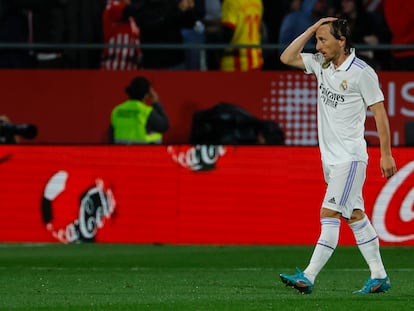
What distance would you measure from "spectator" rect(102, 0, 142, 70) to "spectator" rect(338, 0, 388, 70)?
276 centimetres

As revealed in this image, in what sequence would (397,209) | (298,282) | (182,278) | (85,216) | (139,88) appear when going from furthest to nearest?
A: (139,88)
(85,216)
(397,209)
(182,278)
(298,282)

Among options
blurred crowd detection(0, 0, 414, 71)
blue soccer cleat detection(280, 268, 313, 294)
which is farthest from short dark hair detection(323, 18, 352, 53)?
blurred crowd detection(0, 0, 414, 71)

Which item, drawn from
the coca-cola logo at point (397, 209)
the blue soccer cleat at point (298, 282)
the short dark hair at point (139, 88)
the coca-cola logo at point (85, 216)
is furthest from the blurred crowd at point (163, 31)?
the blue soccer cleat at point (298, 282)

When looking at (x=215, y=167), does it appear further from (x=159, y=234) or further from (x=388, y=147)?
(x=388, y=147)

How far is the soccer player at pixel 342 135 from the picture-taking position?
1098 centimetres

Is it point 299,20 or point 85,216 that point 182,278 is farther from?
point 299,20

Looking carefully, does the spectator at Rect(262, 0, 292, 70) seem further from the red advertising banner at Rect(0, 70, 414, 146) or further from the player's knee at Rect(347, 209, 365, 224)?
the player's knee at Rect(347, 209, 365, 224)

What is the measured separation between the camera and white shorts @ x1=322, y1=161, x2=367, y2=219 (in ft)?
36.4

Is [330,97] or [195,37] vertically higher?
[330,97]

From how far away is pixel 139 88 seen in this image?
18.3 meters

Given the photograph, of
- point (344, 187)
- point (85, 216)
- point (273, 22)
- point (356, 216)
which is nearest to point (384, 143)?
point (344, 187)

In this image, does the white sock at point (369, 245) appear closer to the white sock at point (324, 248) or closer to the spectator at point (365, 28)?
the white sock at point (324, 248)

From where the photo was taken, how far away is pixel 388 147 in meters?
10.8

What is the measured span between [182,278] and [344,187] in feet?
7.33
